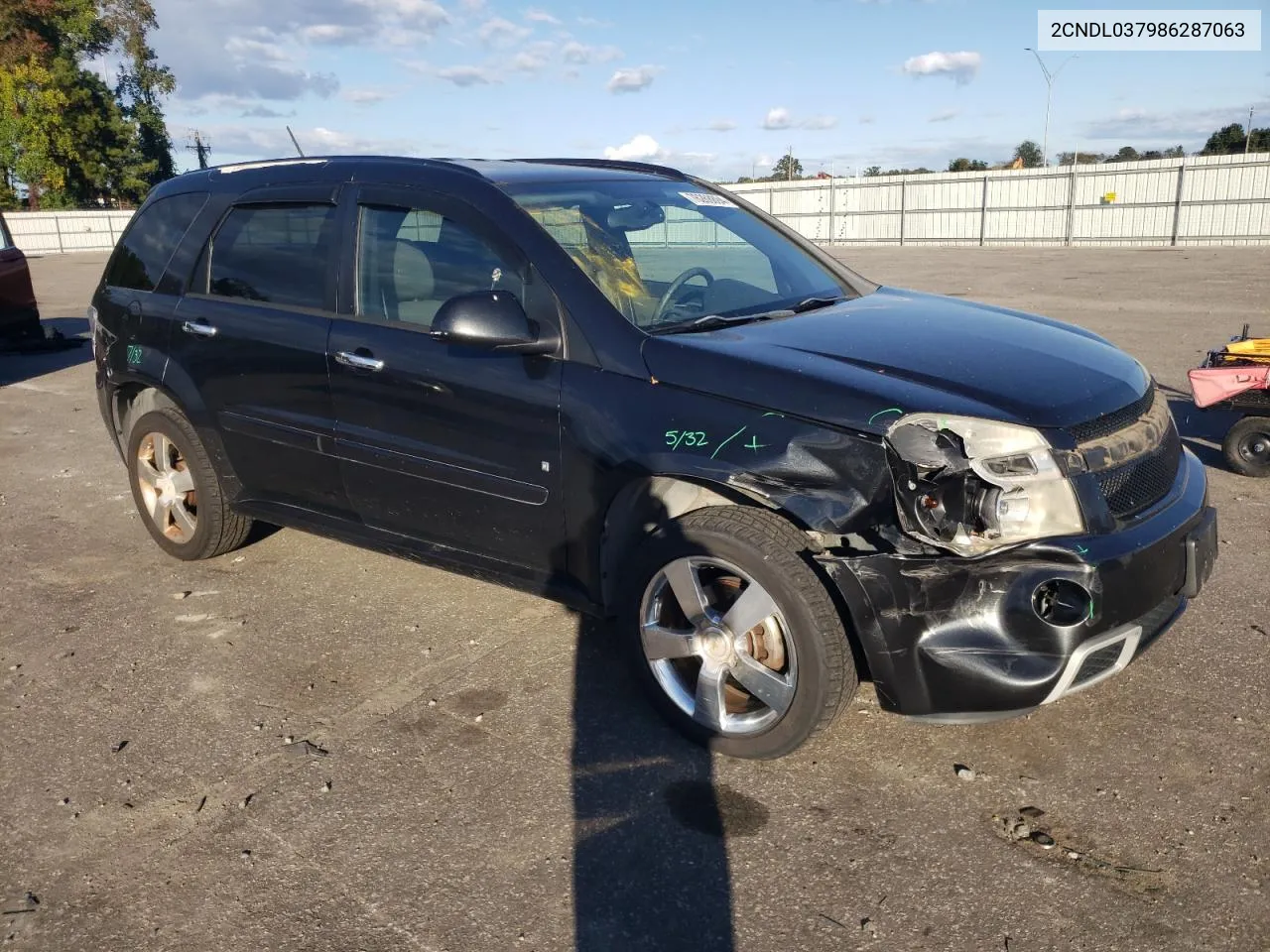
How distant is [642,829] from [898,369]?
5.05ft

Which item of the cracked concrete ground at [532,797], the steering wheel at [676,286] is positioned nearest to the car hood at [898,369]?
the steering wheel at [676,286]

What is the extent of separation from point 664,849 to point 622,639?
0.80 m

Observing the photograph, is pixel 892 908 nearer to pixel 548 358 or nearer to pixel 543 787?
pixel 543 787

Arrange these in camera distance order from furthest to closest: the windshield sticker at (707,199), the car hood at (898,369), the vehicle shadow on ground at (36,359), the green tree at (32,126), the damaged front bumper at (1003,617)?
the green tree at (32,126) → the vehicle shadow on ground at (36,359) → the windshield sticker at (707,199) → the car hood at (898,369) → the damaged front bumper at (1003,617)

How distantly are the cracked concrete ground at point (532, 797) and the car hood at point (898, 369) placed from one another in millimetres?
1094

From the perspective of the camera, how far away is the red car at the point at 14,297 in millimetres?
12023

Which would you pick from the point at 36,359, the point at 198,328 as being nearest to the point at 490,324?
the point at 198,328

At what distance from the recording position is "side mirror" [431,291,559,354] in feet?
11.1

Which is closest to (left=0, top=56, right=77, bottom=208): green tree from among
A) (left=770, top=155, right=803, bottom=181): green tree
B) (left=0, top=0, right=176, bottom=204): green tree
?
(left=0, top=0, right=176, bottom=204): green tree

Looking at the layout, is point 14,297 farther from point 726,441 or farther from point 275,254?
point 726,441

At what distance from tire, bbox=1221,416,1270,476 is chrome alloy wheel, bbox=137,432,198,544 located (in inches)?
225

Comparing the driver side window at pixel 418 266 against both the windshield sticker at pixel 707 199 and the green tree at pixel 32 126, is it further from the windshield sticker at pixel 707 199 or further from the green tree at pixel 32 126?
the green tree at pixel 32 126

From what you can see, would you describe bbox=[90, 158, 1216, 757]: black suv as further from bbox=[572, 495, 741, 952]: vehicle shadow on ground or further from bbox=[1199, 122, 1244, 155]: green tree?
bbox=[1199, 122, 1244, 155]: green tree

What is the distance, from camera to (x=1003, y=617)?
9.23 feet
